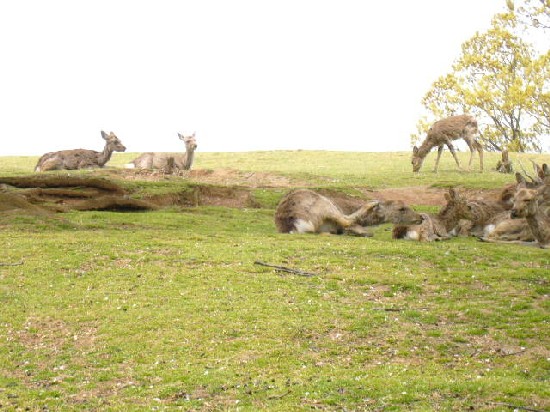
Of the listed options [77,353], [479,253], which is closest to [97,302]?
[77,353]

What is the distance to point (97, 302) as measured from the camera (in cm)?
1259

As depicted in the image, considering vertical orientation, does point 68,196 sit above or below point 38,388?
above

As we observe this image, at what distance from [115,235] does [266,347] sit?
7.54 m

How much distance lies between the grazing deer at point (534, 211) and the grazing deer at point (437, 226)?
1.80m

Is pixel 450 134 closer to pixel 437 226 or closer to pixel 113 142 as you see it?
pixel 113 142

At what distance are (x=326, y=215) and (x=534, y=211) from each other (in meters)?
4.33

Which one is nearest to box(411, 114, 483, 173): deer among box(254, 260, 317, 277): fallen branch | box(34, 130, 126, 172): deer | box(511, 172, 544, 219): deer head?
box(34, 130, 126, 172): deer

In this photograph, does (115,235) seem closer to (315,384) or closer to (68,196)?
(68,196)

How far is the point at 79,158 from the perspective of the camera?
32.9 metres

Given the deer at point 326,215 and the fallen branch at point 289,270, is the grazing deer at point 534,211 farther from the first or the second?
the fallen branch at point 289,270

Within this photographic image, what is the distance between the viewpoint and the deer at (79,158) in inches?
1270

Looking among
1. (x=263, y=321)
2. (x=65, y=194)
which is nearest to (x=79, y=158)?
(x=65, y=194)

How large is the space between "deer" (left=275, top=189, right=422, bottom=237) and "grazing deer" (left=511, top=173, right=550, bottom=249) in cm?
295

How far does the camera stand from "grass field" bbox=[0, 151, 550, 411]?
8.93 metres
